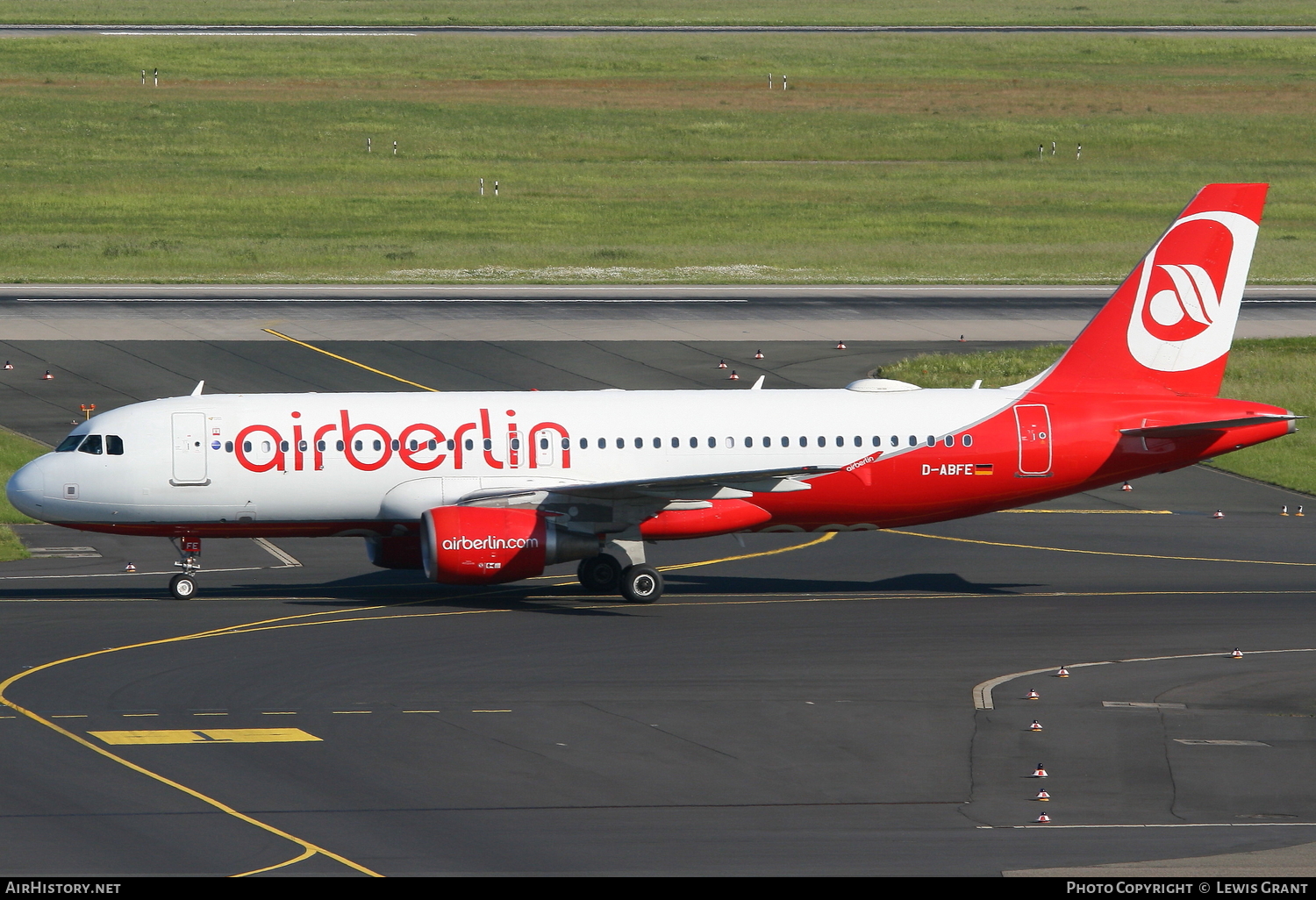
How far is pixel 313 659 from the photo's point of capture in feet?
108

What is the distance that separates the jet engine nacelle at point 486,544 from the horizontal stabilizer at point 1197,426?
44.3 ft

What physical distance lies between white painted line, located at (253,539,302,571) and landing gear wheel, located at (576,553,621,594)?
8348 mm

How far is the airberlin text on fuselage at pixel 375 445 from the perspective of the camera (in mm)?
38125

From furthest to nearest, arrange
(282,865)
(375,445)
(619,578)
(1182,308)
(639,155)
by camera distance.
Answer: (639,155), (1182,308), (619,578), (375,445), (282,865)

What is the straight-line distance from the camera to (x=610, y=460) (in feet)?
128

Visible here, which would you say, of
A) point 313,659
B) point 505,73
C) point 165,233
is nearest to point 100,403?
point 313,659

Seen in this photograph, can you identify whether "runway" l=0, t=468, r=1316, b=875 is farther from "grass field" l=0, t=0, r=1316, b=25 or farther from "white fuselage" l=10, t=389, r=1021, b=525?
"grass field" l=0, t=0, r=1316, b=25

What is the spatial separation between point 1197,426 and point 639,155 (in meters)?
88.6

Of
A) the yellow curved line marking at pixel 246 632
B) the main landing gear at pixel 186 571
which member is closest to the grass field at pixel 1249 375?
the yellow curved line marking at pixel 246 632

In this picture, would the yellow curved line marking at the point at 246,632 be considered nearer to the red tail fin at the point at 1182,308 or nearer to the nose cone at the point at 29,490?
the nose cone at the point at 29,490

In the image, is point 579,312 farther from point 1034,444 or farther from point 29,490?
point 29,490

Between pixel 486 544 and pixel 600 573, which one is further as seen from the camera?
pixel 600 573

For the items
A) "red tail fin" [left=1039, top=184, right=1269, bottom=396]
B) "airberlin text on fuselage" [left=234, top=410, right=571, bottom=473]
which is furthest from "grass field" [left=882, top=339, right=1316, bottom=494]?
"airberlin text on fuselage" [left=234, top=410, right=571, bottom=473]

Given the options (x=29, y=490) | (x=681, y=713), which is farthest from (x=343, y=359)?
(x=681, y=713)
